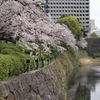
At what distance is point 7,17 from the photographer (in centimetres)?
1059

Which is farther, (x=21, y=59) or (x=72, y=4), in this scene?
(x=72, y=4)

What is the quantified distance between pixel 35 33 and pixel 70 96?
7014 millimetres

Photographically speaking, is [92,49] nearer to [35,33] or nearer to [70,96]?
[70,96]

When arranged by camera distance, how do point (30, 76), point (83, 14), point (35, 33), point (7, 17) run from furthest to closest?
point (83, 14)
point (35, 33)
point (7, 17)
point (30, 76)

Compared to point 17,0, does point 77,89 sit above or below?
below

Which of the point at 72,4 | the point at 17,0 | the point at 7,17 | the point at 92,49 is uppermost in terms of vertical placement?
the point at 72,4

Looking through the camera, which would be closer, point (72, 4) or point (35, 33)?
point (35, 33)

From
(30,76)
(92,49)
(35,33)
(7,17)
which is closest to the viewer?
(30,76)

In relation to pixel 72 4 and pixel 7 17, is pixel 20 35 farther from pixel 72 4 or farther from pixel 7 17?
pixel 72 4

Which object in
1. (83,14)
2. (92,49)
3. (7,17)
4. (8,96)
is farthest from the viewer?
(83,14)

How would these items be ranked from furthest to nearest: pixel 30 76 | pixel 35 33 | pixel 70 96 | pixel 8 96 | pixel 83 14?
pixel 83 14, pixel 70 96, pixel 35 33, pixel 30 76, pixel 8 96

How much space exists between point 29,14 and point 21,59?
2728 mm

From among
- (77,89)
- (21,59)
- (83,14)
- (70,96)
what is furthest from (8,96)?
(83,14)

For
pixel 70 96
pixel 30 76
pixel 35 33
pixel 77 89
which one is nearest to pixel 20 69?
pixel 30 76
